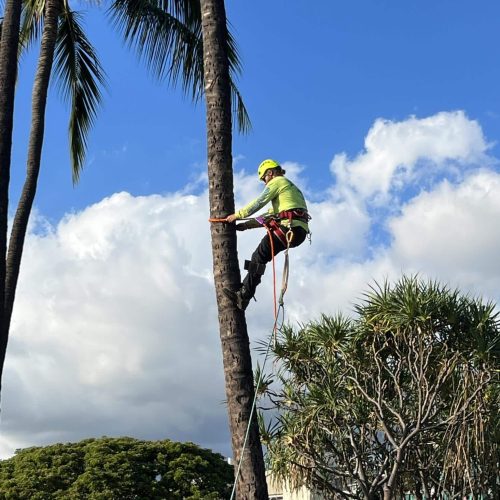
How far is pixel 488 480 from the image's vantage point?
1398 centimetres

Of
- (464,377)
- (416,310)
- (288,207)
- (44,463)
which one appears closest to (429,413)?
(464,377)

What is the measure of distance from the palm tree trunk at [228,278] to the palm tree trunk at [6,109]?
5.15 m

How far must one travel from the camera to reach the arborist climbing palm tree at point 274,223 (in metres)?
7.80

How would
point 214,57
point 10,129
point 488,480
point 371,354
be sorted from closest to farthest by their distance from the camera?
point 214,57 < point 10,129 < point 488,480 < point 371,354

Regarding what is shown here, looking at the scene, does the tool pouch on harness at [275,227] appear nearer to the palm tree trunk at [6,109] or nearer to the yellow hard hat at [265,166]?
the yellow hard hat at [265,166]

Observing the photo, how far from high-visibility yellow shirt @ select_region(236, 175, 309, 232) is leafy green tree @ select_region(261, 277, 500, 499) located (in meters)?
6.39

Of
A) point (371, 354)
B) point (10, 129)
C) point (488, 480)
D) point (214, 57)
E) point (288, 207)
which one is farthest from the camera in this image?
point (371, 354)

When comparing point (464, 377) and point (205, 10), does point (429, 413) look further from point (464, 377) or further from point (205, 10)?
point (205, 10)

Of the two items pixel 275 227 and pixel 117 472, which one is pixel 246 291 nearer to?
pixel 275 227

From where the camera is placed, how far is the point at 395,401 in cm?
1527

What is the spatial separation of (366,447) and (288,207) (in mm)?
8627

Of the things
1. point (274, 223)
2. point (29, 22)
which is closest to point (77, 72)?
point (29, 22)

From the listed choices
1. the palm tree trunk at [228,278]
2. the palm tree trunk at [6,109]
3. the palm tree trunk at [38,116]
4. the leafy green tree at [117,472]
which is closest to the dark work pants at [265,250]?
the palm tree trunk at [228,278]

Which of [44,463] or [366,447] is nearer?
[44,463]
